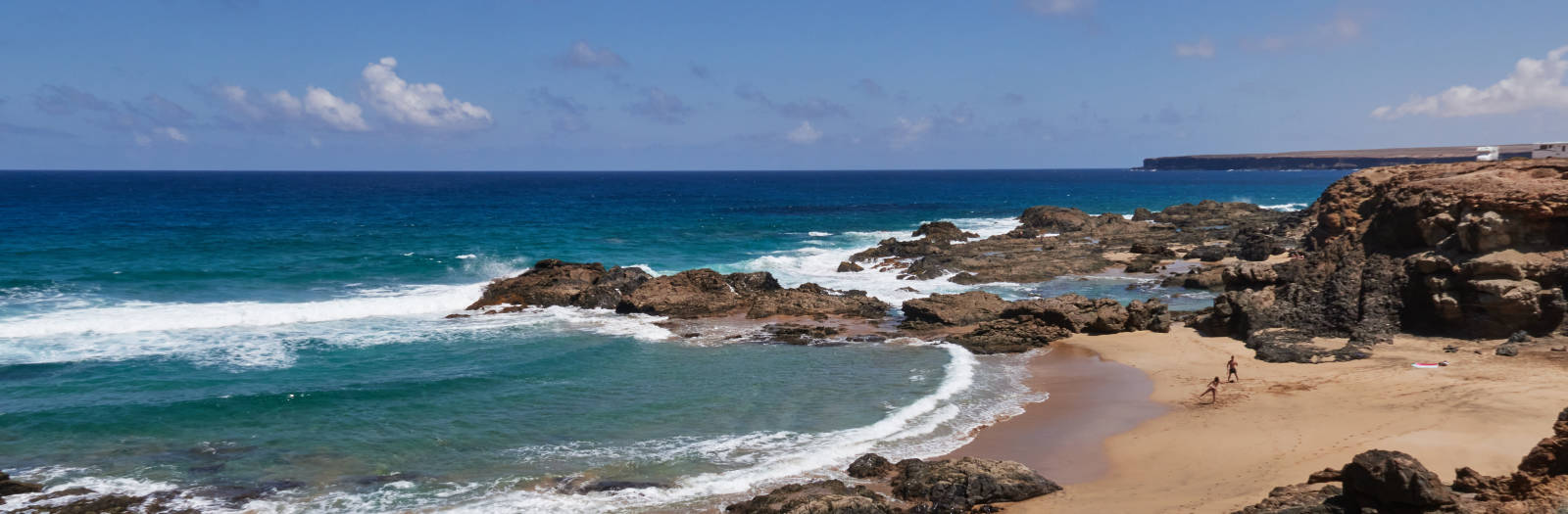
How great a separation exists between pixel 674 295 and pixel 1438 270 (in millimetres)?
20477

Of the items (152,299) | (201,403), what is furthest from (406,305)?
(201,403)

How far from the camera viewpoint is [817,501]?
1133 cm

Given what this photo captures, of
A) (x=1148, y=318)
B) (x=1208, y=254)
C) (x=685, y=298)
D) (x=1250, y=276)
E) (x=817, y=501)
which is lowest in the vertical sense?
(x=1208, y=254)

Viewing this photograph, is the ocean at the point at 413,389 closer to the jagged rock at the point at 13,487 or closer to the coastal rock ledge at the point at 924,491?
the jagged rock at the point at 13,487

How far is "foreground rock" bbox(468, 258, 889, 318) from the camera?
28328mm

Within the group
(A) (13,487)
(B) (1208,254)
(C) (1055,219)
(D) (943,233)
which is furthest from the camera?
(C) (1055,219)

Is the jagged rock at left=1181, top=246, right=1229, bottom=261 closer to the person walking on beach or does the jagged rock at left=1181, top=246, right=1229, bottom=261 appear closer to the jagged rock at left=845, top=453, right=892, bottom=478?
the person walking on beach

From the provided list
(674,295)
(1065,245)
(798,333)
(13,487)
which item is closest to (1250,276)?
(798,333)

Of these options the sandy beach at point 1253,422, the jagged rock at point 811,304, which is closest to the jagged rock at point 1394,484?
the sandy beach at point 1253,422

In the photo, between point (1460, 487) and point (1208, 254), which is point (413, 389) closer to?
point (1460, 487)

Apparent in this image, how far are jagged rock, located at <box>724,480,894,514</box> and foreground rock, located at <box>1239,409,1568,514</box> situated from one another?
497 cm

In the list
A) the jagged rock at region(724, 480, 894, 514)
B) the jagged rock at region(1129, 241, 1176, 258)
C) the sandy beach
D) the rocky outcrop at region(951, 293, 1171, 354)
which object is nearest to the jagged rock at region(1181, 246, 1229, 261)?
the jagged rock at region(1129, 241, 1176, 258)

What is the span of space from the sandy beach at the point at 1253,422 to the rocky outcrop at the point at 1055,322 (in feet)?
8.27

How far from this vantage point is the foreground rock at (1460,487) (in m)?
8.66
